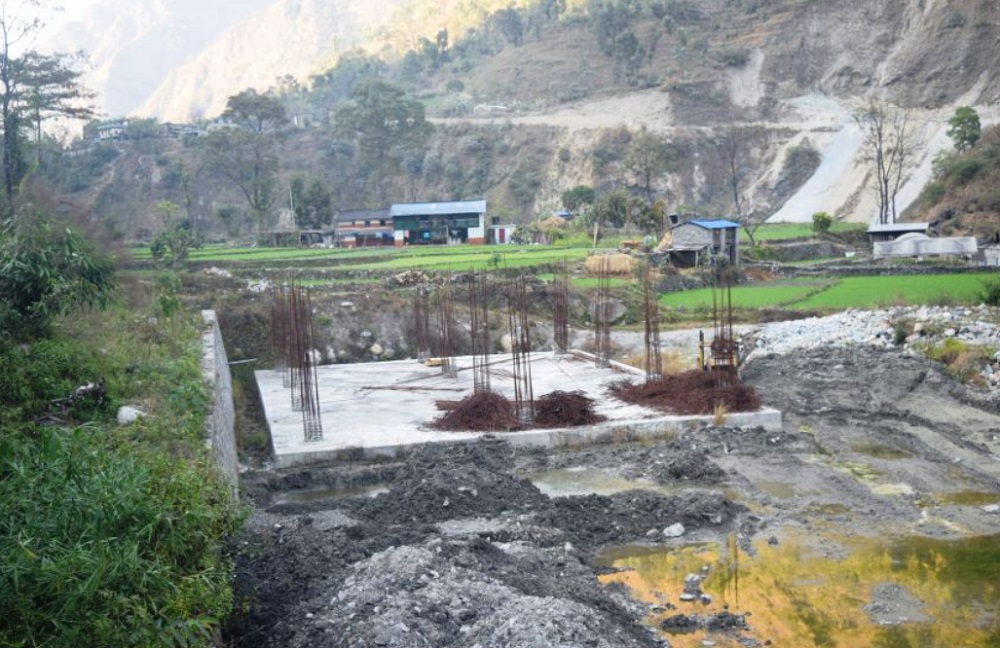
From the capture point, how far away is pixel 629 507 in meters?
10.9

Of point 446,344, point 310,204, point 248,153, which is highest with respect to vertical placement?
point 248,153

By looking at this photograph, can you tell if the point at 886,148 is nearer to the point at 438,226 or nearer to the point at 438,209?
the point at 438,209

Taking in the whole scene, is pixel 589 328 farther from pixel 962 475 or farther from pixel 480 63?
pixel 480 63

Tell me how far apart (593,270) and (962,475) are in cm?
2032

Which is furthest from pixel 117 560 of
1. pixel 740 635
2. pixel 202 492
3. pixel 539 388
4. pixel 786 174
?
pixel 786 174

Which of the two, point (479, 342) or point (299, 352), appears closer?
point (299, 352)

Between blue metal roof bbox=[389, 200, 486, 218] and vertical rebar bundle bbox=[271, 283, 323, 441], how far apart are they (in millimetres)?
26016

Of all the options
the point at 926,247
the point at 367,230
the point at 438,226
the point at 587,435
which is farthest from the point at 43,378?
the point at 367,230

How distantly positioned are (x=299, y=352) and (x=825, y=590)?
9502mm

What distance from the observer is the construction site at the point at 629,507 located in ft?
24.3

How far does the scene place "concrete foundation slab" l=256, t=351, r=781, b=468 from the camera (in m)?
13.9

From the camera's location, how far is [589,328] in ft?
83.5

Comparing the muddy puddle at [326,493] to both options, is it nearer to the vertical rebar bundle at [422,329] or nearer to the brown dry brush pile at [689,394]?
the brown dry brush pile at [689,394]

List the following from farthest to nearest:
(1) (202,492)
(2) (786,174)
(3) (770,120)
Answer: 1. (3) (770,120)
2. (2) (786,174)
3. (1) (202,492)
